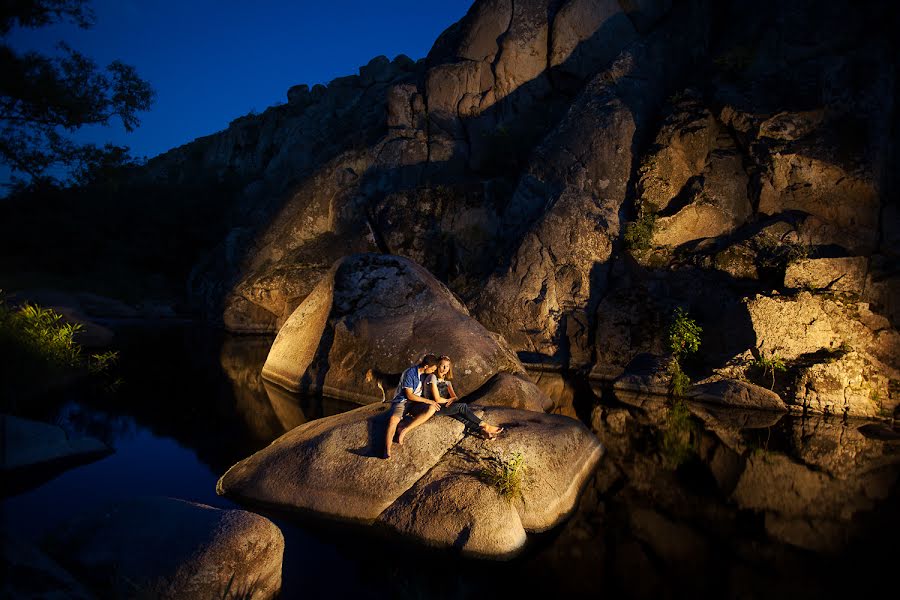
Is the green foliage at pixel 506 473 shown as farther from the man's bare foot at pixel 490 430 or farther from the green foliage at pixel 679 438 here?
the green foliage at pixel 679 438

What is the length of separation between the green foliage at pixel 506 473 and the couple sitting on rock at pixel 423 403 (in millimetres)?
411

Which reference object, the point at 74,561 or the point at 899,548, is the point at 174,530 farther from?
the point at 899,548

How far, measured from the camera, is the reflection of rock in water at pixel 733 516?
18.0 feet

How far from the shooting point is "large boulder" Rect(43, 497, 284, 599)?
4355mm

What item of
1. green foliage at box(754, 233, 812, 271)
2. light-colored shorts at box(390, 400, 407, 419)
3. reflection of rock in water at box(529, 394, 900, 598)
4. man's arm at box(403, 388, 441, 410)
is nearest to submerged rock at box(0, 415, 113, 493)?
light-colored shorts at box(390, 400, 407, 419)

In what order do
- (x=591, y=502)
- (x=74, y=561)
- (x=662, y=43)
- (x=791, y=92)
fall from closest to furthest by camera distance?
(x=74, y=561) < (x=591, y=502) < (x=791, y=92) < (x=662, y=43)

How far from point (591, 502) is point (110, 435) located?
8.42 m

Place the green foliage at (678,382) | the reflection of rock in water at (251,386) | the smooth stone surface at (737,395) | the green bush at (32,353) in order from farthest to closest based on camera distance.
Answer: the green foliage at (678,382) < the smooth stone surface at (737,395) < the green bush at (32,353) < the reflection of rock in water at (251,386)

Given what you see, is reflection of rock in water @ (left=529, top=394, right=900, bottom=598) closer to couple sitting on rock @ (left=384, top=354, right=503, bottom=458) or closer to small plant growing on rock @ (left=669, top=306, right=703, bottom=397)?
couple sitting on rock @ (left=384, top=354, right=503, bottom=458)

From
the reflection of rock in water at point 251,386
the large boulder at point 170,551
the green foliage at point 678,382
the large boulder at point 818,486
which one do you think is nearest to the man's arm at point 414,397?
the large boulder at point 170,551

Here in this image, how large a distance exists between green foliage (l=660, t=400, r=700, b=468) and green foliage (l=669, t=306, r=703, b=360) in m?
3.07

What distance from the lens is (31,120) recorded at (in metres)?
13.5

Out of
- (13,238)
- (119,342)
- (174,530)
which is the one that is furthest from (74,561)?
(13,238)

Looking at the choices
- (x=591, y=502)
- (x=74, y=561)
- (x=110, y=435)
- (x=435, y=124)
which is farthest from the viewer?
(x=435, y=124)
